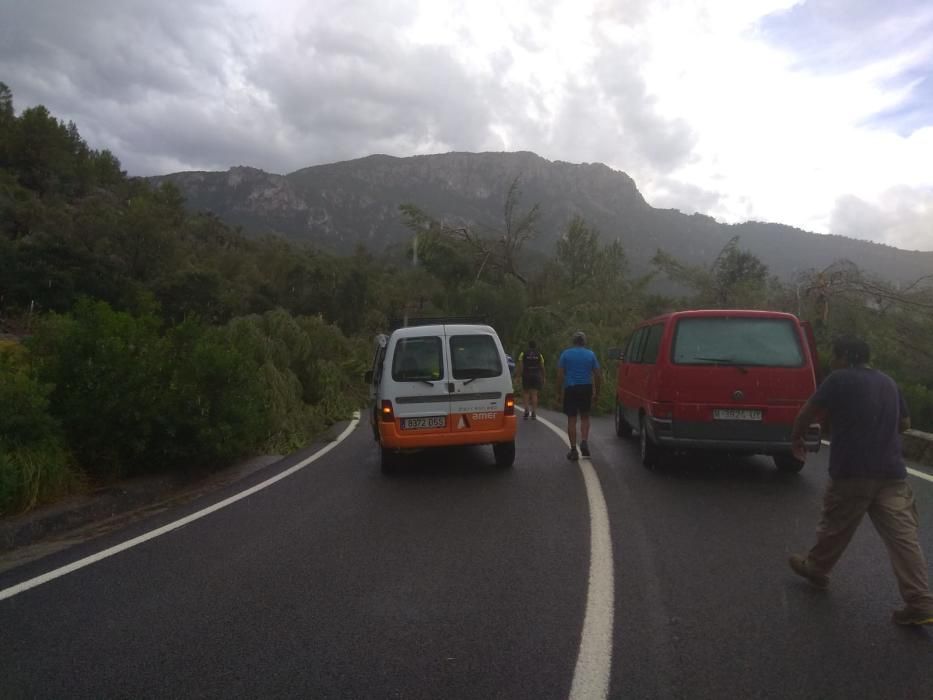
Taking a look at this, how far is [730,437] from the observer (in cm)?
827

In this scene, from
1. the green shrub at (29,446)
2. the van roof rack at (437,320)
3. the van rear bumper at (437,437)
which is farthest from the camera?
the van roof rack at (437,320)

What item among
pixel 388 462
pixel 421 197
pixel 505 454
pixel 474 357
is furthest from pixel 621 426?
pixel 421 197

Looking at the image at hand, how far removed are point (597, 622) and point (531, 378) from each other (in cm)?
1286

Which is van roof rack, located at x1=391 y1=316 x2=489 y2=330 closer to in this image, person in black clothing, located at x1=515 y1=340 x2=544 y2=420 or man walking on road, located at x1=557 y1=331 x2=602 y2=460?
man walking on road, located at x1=557 y1=331 x2=602 y2=460

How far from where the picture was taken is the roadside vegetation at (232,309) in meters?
8.14

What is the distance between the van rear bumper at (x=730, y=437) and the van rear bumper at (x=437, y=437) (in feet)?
6.49

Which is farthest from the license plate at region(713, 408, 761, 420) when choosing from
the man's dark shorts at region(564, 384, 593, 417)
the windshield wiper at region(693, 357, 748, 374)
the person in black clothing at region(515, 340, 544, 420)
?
the person in black clothing at region(515, 340, 544, 420)

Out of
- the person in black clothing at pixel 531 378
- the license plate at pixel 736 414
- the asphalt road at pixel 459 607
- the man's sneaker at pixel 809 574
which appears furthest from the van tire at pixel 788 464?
the person in black clothing at pixel 531 378

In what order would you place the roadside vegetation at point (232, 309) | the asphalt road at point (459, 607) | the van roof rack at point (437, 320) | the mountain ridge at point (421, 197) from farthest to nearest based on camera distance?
the mountain ridge at point (421, 197) < the van roof rack at point (437, 320) < the roadside vegetation at point (232, 309) < the asphalt road at point (459, 607)

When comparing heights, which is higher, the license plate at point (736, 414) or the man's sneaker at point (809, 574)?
the license plate at point (736, 414)

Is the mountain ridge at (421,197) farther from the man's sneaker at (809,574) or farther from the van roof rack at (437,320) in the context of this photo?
the man's sneaker at (809,574)

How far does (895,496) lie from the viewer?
4449 mm

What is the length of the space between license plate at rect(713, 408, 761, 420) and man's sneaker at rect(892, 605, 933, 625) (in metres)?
4.16

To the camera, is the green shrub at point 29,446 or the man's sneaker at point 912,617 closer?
the man's sneaker at point 912,617
